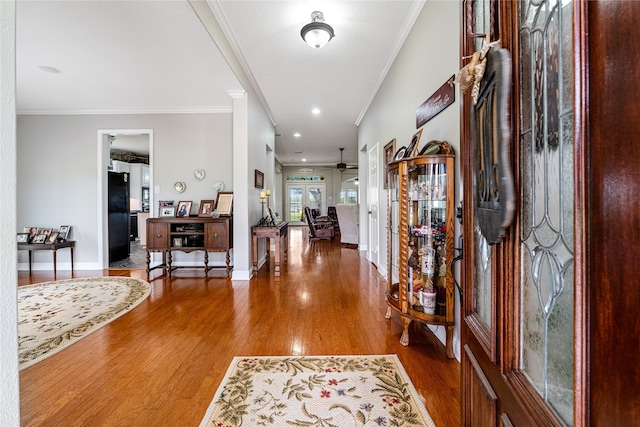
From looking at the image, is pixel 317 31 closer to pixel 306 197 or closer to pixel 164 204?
pixel 164 204

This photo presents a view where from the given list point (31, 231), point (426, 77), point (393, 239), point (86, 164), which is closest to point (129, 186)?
point (86, 164)

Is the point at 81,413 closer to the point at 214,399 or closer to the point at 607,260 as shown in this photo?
the point at 214,399

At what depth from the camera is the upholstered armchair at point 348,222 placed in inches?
261

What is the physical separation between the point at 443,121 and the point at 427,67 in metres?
0.58

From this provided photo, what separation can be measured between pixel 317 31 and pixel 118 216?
4.79 m

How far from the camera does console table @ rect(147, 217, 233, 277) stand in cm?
404

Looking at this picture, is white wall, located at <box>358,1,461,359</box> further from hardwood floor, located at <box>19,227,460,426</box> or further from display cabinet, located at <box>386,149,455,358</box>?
hardwood floor, located at <box>19,227,460,426</box>

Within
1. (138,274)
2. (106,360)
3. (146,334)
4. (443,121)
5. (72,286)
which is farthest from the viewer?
(138,274)

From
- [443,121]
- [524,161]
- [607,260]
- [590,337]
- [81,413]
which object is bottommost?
[81,413]

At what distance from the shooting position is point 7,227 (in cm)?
66

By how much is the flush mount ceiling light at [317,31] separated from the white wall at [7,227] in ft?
7.31

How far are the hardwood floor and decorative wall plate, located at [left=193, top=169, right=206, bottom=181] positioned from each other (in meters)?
1.80

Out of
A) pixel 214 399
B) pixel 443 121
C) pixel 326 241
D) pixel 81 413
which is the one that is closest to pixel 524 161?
pixel 443 121

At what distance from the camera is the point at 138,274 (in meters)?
4.27
